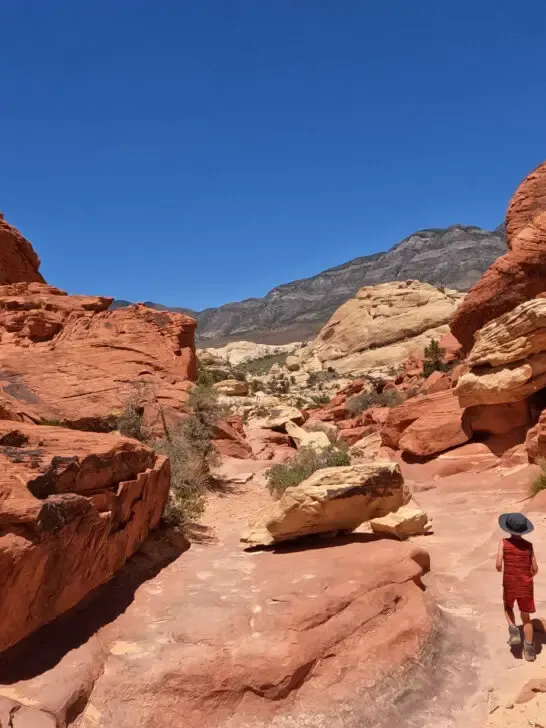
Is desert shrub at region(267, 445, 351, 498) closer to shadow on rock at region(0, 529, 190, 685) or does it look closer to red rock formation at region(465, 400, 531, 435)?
red rock formation at region(465, 400, 531, 435)

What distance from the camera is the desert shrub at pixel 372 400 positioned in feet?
83.9

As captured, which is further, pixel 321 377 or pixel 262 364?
pixel 262 364

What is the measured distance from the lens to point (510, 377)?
40.4 ft

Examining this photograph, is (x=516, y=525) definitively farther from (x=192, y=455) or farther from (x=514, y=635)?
(x=192, y=455)

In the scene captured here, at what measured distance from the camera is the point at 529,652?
467 centimetres

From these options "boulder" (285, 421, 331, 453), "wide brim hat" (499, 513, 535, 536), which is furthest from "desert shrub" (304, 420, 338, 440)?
"wide brim hat" (499, 513, 535, 536)

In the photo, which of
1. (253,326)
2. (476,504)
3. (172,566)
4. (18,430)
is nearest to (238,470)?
(476,504)

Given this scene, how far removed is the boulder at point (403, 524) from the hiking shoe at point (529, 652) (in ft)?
9.90

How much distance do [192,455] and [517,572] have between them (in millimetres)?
9306

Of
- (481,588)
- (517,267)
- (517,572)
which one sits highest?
(517,267)

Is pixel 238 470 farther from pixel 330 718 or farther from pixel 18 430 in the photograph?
pixel 330 718

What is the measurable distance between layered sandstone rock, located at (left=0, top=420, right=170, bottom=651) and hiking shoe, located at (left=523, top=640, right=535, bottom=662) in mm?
3935

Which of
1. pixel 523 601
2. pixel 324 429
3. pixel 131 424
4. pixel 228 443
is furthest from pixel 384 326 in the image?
pixel 523 601

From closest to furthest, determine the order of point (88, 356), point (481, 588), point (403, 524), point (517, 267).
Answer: point (481, 588) → point (403, 524) → point (517, 267) → point (88, 356)
